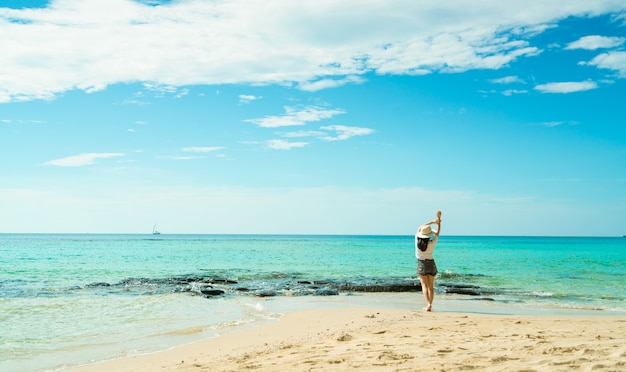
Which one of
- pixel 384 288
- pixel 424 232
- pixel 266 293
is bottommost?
pixel 266 293

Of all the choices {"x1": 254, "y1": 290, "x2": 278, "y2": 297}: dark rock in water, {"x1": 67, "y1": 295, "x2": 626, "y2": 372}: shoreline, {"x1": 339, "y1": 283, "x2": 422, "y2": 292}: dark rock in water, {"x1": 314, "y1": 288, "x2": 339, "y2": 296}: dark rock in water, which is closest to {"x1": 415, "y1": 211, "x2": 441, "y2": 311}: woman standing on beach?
{"x1": 67, "y1": 295, "x2": 626, "y2": 372}: shoreline

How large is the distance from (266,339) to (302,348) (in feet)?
5.62

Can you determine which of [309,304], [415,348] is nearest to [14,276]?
[309,304]

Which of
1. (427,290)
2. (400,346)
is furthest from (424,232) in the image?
(400,346)

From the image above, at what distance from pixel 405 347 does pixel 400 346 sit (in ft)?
0.40

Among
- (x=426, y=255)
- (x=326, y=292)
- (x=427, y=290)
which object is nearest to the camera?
(x=426, y=255)

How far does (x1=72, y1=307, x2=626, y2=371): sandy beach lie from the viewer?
6.49 m

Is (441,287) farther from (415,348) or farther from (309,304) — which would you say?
(415,348)

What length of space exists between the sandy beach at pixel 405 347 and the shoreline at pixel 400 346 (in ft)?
0.04

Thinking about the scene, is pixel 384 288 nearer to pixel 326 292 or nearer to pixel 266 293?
pixel 326 292

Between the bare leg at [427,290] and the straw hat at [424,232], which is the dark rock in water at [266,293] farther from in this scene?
the straw hat at [424,232]

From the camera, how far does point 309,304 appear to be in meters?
15.9

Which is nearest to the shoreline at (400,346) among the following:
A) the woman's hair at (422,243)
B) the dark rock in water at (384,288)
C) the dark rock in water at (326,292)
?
the woman's hair at (422,243)

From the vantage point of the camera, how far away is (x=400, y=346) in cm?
787
